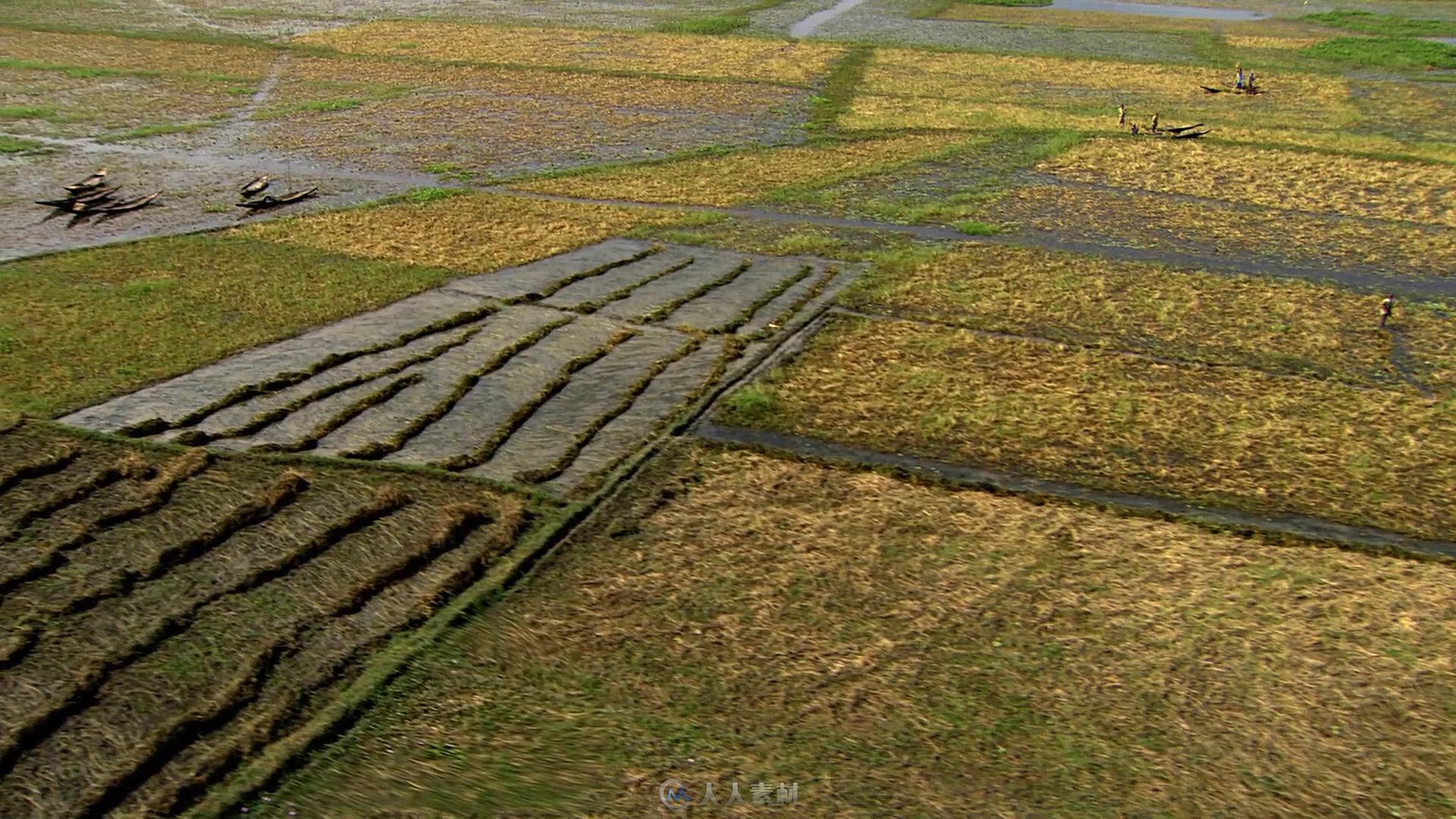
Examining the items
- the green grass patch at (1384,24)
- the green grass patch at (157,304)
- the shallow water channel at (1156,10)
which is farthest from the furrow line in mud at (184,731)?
the shallow water channel at (1156,10)

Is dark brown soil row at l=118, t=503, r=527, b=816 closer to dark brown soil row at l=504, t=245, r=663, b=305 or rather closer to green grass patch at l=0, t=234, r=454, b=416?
green grass patch at l=0, t=234, r=454, b=416

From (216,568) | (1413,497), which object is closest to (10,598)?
(216,568)

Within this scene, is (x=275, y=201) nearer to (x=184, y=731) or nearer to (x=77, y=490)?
(x=77, y=490)

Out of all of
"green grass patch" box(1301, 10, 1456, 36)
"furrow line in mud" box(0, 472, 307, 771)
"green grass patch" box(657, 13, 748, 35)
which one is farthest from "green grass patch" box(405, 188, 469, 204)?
"green grass patch" box(1301, 10, 1456, 36)

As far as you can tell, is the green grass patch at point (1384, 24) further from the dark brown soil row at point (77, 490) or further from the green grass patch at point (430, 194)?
the dark brown soil row at point (77, 490)

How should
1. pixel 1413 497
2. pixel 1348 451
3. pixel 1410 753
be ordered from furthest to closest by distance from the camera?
1. pixel 1348 451
2. pixel 1413 497
3. pixel 1410 753

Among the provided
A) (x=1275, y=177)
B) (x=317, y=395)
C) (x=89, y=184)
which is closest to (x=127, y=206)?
(x=89, y=184)

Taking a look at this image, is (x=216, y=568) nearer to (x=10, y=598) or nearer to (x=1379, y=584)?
(x=10, y=598)
